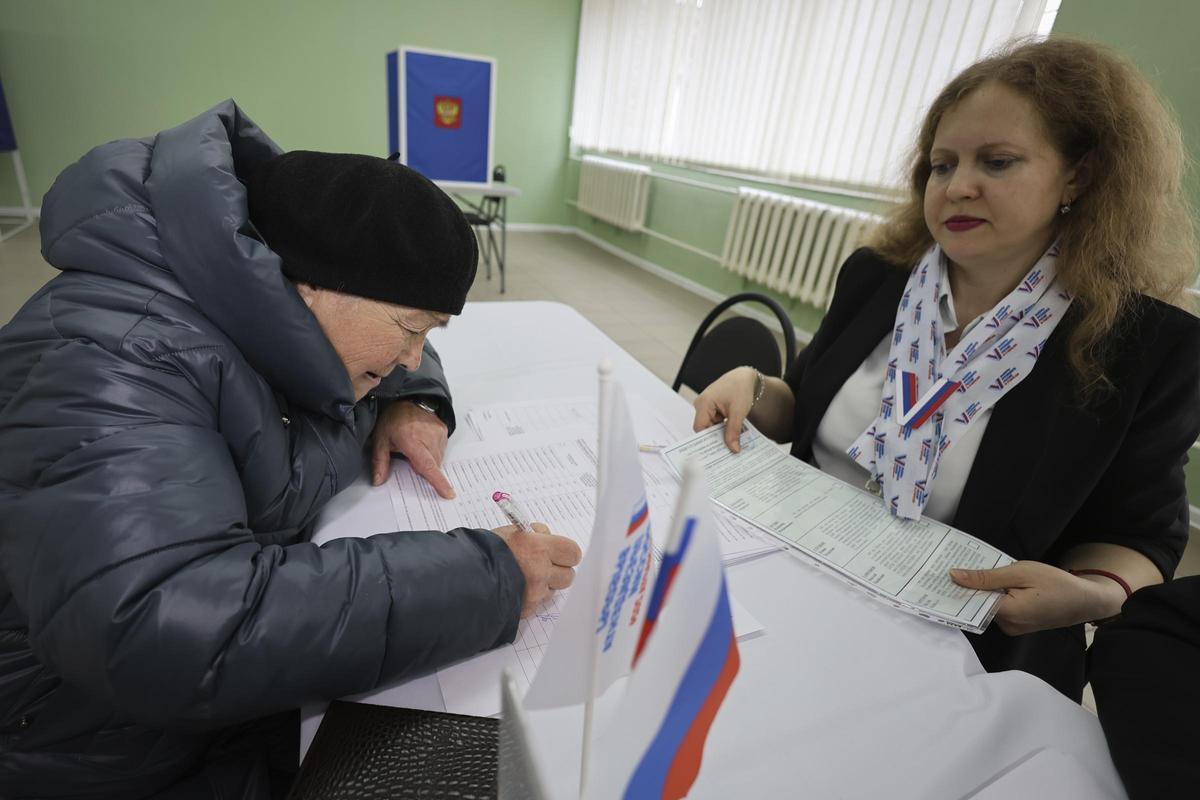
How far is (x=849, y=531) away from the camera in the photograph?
2.76 feet

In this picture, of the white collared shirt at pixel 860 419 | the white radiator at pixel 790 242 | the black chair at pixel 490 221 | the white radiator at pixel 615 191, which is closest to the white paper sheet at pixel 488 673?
the white collared shirt at pixel 860 419

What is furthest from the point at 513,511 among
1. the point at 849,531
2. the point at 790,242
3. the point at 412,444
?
the point at 790,242

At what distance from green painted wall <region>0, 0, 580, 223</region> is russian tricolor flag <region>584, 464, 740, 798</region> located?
550 centimetres

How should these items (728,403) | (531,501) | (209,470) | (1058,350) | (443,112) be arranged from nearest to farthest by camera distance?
(209,470), (531,501), (1058,350), (728,403), (443,112)

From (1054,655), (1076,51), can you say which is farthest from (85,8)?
(1054,655)

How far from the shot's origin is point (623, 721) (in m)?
0.26

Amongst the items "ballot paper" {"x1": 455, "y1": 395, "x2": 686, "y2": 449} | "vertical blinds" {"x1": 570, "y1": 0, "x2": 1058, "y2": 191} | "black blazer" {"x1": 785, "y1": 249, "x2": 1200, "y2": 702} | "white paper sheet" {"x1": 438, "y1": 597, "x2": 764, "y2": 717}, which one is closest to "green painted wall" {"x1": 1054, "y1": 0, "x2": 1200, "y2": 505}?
"vertical blinds" {"x1": 570, "y1": 0, "x2": 1058, "y2": 191}

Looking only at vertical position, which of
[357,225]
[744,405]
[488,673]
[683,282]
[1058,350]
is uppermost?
[357,225]

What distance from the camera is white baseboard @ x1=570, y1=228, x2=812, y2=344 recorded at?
4.18 m

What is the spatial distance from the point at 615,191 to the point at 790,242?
→ 2.65m

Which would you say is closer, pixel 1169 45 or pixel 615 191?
pixel 1169 45

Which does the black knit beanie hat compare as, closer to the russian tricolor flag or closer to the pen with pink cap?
the pen with pink cap

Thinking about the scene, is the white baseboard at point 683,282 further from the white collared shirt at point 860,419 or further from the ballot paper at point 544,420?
Result: the ballot paper at point 544,420

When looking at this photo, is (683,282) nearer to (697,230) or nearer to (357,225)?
Result: (697,230)
